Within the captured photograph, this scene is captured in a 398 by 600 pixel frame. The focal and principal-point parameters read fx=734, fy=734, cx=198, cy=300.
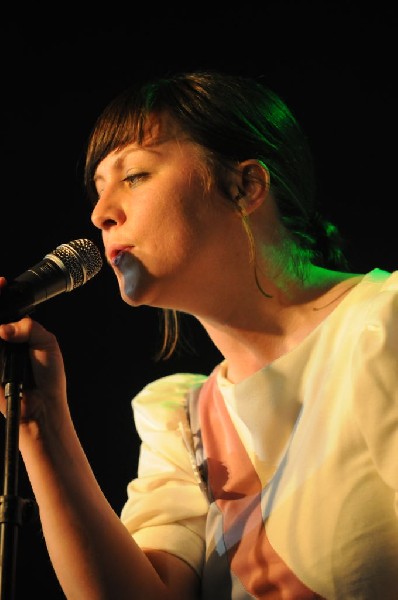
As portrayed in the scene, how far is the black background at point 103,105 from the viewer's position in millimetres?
2217

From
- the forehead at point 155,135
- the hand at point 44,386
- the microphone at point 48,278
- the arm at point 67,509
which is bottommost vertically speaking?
the arm at point 67,509

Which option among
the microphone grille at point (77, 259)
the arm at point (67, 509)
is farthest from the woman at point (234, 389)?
the microphone grille at point (77, 259)

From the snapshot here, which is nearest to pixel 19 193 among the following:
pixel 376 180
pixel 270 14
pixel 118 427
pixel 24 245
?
pixel 24 245

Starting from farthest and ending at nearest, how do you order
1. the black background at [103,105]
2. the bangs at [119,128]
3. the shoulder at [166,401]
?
the black background at [103,105] → the shoulder at [166,401] → the bangs at [119,128]

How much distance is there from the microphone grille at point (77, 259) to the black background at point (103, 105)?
1.00 meters

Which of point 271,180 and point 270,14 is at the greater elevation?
point 270,14

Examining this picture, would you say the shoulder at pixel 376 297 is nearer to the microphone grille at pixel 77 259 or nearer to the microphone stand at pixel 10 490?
the microphone grille at pixel 77 259

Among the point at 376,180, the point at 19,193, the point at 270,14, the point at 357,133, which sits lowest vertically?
the point at 376,180

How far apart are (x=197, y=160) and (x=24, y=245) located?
93cm

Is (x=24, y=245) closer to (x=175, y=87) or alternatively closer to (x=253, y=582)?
(x=175, y=87)

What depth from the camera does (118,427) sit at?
2324 millimetres

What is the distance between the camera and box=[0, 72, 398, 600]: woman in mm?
1322

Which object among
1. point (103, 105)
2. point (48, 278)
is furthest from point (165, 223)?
point (103, 105)

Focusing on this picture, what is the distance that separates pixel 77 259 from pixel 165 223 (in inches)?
10.7
